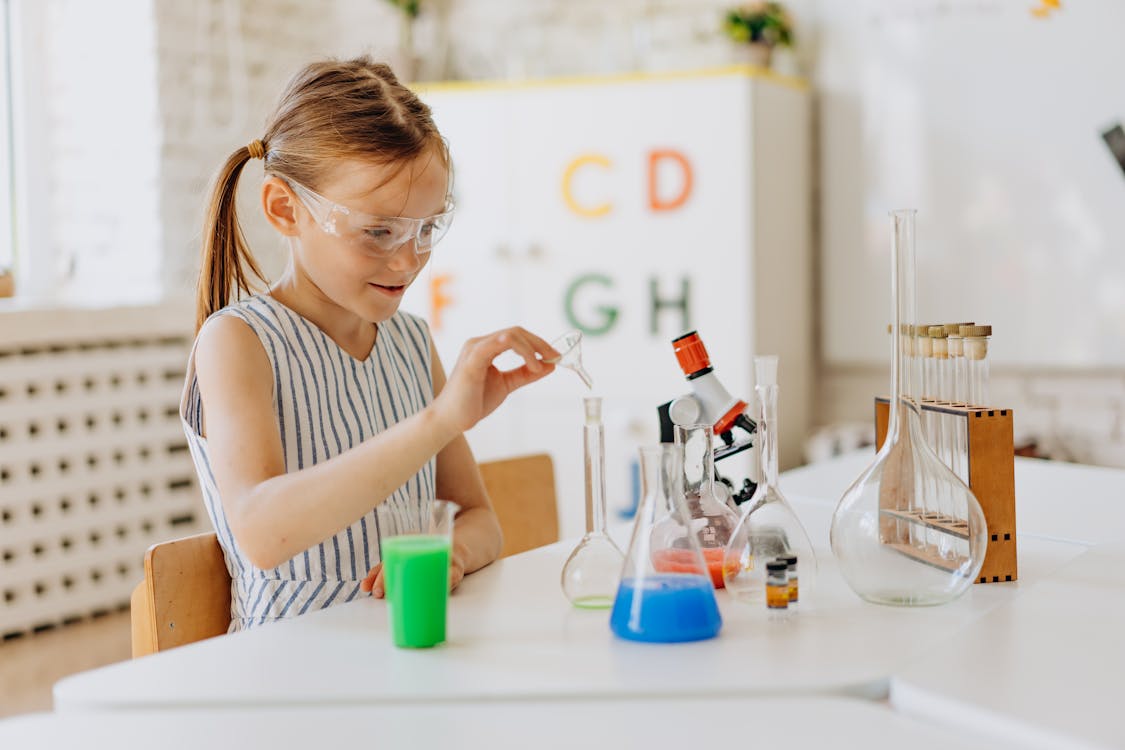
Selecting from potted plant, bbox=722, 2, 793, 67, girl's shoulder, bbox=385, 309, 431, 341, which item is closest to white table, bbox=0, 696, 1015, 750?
girl's shoulder, bbox=385, 309, 431, 341

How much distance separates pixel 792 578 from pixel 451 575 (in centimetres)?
36

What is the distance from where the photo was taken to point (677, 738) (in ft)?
2.78

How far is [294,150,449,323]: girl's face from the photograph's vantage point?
138 cm

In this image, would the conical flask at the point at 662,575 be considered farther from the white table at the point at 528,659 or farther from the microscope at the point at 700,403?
the microscope at the point at 700,403

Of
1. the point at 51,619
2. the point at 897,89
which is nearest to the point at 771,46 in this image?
the point at 897,89

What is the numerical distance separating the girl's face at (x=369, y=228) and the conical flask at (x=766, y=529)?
0.46 meters

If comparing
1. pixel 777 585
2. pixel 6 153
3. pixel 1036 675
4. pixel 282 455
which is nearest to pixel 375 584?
pixel 282 455

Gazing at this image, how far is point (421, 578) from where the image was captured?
40.5 inches

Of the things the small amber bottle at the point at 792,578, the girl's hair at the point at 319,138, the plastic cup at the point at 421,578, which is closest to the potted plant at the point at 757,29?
the girl's hair at the point at 319,138

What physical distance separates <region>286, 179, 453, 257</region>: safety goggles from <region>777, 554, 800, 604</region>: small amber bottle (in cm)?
55

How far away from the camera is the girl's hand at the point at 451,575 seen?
1240mm

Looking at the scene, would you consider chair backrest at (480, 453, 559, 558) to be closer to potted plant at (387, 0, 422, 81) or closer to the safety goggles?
the safety goggles

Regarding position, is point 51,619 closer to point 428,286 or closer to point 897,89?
point 428,286

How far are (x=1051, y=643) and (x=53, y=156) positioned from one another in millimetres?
3324
